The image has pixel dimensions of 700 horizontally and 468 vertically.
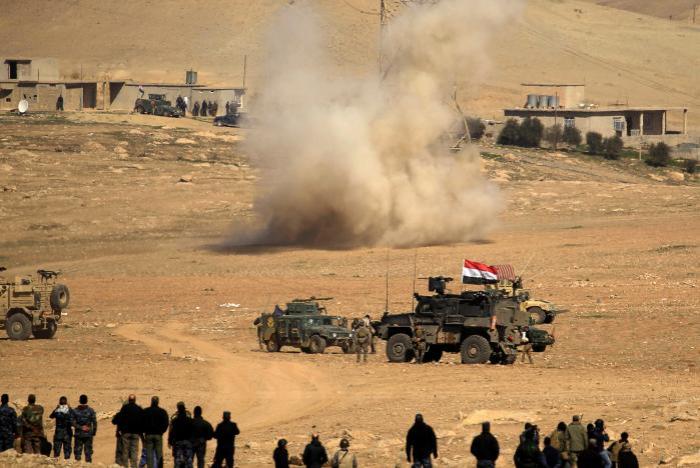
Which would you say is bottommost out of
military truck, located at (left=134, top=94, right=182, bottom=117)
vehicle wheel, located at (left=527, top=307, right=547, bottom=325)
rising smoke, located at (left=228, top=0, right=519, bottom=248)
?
vehicle wheel, located at (left=527, top=307, right=547, bottom=325)

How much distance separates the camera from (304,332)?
30.1 metres

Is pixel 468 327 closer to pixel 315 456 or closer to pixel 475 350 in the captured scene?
pixel 475 350

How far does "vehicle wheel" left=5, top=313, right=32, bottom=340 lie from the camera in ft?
103

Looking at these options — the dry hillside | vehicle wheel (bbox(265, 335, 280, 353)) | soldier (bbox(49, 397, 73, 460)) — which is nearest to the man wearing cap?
soldier (bbox(49, 397, 73, 460))

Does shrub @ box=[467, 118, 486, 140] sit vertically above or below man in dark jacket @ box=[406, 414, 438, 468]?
above

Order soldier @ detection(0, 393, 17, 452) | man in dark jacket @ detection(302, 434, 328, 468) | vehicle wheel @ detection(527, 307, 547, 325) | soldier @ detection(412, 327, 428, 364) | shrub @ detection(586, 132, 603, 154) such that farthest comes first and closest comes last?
shrub @ detection(586, 132, 603, 154) → vehicle wheel @ detection(527, 307, 547, 325) → soldier @ detection(412, 327, 428, 364) → soldier @ detection(0, 393, 17, 452) → man in dark jacket @ detection(302, 434, 328, 468)

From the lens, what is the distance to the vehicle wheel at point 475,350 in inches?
1081

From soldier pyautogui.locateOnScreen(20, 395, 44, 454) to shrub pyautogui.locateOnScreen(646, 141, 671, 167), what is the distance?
50.4 meters

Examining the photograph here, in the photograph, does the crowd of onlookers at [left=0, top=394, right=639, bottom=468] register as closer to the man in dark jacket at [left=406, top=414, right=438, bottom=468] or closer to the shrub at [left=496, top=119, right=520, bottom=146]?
the man in dark jacket at [left=406, top=414, right=438, bottom=468]

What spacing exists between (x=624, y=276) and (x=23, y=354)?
15838 millimetres

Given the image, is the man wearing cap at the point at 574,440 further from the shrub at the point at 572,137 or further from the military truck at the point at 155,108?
the military truck at the point at 155,108

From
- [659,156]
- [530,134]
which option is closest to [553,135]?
[530,134]

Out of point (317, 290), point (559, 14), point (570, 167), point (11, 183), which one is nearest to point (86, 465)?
point (317, 290)

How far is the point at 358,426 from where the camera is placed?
21594mm
